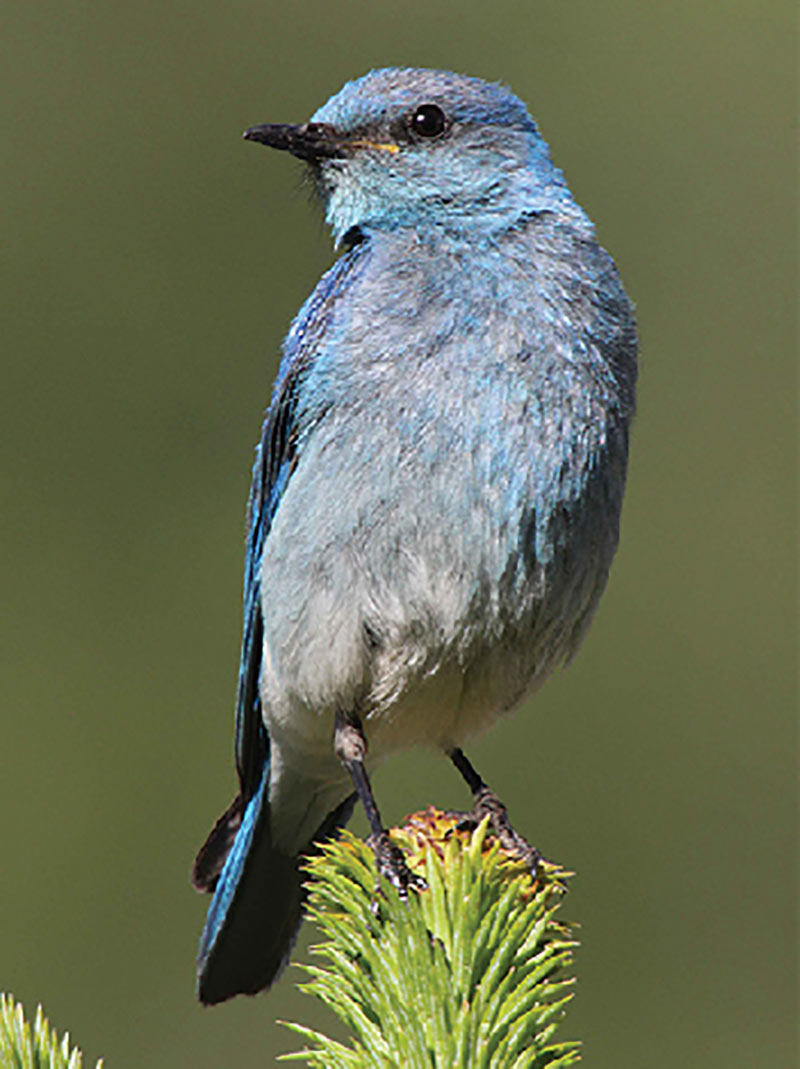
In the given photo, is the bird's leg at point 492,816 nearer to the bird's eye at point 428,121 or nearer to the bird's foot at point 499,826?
the bird's foot at point 499,826

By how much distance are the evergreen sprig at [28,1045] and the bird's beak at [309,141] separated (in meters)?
2.55

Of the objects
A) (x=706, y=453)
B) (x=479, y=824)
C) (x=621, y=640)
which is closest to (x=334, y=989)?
(x=479, y=824)

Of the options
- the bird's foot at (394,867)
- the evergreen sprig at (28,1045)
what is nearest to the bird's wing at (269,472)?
the bird's foot at (394,867)

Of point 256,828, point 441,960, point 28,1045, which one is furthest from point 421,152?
point 28,1045

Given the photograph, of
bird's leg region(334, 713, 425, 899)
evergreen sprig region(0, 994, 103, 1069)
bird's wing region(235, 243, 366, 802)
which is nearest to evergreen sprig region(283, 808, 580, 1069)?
bird's leg region(334, 713, 425, 899)

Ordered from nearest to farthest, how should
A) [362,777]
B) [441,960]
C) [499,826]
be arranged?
1. [441,960]
2. [499,826]
3. [362,777]

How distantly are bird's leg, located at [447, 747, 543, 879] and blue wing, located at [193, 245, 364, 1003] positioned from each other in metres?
0.61

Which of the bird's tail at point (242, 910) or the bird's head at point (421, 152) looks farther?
the bird's tail at point (242, 910)

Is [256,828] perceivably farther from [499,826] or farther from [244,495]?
[244,495]

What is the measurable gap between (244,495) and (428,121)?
11.4 feet

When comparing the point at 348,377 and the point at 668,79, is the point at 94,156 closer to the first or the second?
the point at 668,79

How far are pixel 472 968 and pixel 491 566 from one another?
3.79 ft

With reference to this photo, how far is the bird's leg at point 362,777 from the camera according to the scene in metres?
3.61

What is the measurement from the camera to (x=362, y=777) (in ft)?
14.1
